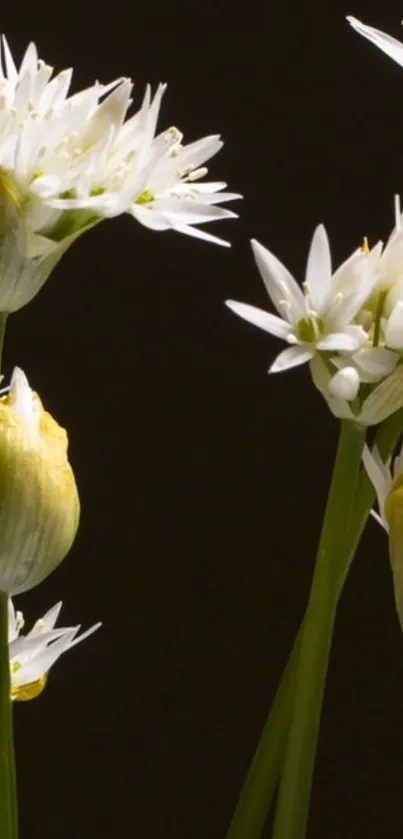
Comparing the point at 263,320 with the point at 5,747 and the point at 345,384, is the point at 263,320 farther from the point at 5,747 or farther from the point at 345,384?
the point at 5,747

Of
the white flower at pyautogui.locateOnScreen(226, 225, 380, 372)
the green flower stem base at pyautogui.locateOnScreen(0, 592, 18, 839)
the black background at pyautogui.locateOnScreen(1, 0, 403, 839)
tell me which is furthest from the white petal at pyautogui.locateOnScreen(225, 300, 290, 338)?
the black background at pyautogui.locateOnScreen(1, 0, 403, 839)

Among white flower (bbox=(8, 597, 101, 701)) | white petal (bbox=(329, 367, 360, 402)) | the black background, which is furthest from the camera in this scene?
the black background

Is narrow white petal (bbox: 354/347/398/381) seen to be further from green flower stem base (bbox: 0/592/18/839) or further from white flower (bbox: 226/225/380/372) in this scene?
green flower stem base (bbox: 0/592/18/839)

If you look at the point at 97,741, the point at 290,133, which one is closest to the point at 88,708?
the point at 97,741

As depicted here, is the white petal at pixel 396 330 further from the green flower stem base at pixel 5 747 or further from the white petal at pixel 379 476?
the green flower stem base at pixel 5 747

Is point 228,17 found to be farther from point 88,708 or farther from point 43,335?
point 88,708

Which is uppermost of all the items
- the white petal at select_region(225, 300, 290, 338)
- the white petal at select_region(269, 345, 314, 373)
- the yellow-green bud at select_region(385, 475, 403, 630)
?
the white petal at select_region(225, 300, 290, 338)

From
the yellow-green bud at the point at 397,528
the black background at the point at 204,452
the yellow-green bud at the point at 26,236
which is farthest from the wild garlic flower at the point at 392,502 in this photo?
the black background at the point at 204,452
